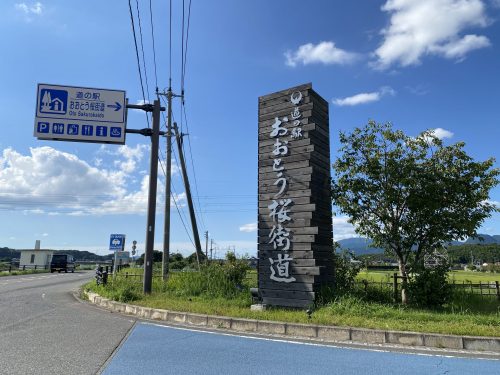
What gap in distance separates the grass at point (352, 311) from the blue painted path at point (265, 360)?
1.30 meters

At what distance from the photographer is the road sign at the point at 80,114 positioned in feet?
44.5

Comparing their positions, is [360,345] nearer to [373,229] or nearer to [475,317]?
[475,317]

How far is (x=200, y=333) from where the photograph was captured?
7.78 metres

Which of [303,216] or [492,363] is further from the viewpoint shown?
[303,216]

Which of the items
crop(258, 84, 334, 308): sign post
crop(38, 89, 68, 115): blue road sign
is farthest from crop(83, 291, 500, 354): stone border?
crop(38, 89, 68, 115): blue road sign

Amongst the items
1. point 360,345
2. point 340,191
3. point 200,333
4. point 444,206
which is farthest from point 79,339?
point 444,206

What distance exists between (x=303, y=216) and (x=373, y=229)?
2.56 meters

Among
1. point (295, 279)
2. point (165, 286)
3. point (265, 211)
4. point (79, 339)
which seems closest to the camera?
point (79, 339)

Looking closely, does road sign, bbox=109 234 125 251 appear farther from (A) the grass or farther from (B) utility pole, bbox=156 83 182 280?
(A) the grass

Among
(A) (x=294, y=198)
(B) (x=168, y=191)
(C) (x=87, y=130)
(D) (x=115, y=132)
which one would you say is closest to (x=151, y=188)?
(D) (x=115, y=132)

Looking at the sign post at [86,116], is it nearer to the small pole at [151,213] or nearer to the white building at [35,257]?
the small pole at [151,213]

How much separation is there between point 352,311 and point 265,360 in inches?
138

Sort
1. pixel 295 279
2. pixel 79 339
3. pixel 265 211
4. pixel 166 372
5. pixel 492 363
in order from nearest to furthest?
pixel 166 372, pixel 492 363, pixel 79 339, pixel 295 279, pixel 265 211

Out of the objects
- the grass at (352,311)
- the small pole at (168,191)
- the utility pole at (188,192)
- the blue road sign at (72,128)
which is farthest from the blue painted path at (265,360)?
the utility pole at (188,192)
